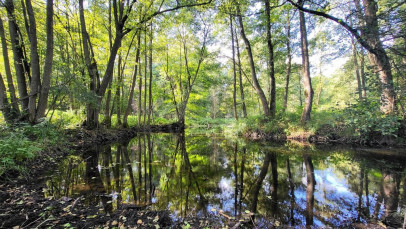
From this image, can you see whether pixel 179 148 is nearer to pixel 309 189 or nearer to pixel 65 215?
pixel 309 189

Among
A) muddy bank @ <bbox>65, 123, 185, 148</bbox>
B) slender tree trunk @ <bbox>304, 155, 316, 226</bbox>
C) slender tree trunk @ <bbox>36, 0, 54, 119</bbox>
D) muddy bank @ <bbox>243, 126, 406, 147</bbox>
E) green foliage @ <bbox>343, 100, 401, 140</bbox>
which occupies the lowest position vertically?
slender tree trunk @ <bbox>304, 155, 316, 226</bbox>

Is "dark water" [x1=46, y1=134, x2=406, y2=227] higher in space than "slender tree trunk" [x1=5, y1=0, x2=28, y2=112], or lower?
lower

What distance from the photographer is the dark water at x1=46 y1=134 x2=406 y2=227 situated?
2.88m

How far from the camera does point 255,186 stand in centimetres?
400

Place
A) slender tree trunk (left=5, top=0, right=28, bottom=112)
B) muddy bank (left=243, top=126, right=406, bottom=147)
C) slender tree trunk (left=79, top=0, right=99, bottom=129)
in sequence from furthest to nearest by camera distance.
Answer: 1. slender tree trunk (left=79, top=0, right=99, bottom=129)
2. muddy bank (left=243, top=126, right=406, bottom=147)
3. slender tree trunk (left=5, top=0, right=28, bottom=112)

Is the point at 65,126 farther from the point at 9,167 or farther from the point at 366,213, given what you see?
the point at 366,213

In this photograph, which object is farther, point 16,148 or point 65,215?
point 16,148

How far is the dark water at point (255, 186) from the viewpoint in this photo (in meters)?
2.88

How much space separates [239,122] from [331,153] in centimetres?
678

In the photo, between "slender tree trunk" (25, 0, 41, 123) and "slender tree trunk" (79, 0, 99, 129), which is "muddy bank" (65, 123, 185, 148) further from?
"slender tree trunk" (25, 0, 41, 123)

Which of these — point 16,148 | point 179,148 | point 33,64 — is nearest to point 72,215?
point 16,148

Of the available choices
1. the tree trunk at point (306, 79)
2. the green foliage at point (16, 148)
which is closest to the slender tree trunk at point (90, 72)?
the green foliage at point (16, 148)

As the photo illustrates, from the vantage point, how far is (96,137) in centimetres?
954

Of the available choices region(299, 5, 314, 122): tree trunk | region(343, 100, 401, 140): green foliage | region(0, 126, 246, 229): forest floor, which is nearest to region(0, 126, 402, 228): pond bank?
region(0, 126, 246, 229): forest floor
